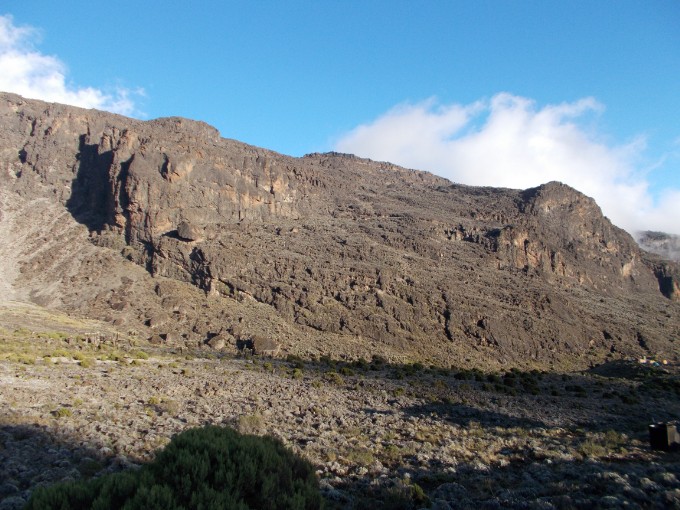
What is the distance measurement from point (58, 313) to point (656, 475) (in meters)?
53.0

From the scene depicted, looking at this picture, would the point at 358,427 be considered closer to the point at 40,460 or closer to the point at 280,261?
the point at 40,460

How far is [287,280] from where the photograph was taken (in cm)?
5791

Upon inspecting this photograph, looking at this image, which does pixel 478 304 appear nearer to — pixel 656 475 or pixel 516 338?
pixel 516 338

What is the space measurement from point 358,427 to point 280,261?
4557cm

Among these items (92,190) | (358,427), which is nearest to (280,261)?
(92,190)

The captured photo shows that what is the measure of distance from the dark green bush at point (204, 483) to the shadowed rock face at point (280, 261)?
3743cm

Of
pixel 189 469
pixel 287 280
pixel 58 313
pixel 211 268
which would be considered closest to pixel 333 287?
pixel 287 280

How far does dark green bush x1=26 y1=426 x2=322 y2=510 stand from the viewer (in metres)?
6.25

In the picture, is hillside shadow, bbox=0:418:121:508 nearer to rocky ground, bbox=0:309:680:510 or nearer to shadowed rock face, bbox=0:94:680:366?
rocky ground, bbox=0:309:680:510

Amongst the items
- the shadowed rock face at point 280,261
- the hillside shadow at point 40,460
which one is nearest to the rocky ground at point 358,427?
the hillside shadow at point 40,460

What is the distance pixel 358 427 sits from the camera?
16297 mm

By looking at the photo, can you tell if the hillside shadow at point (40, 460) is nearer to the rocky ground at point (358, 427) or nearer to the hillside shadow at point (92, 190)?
the rocky ground at point (358, 427)

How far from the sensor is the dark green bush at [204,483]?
6.25m

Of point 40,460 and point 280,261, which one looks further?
point 280,261
